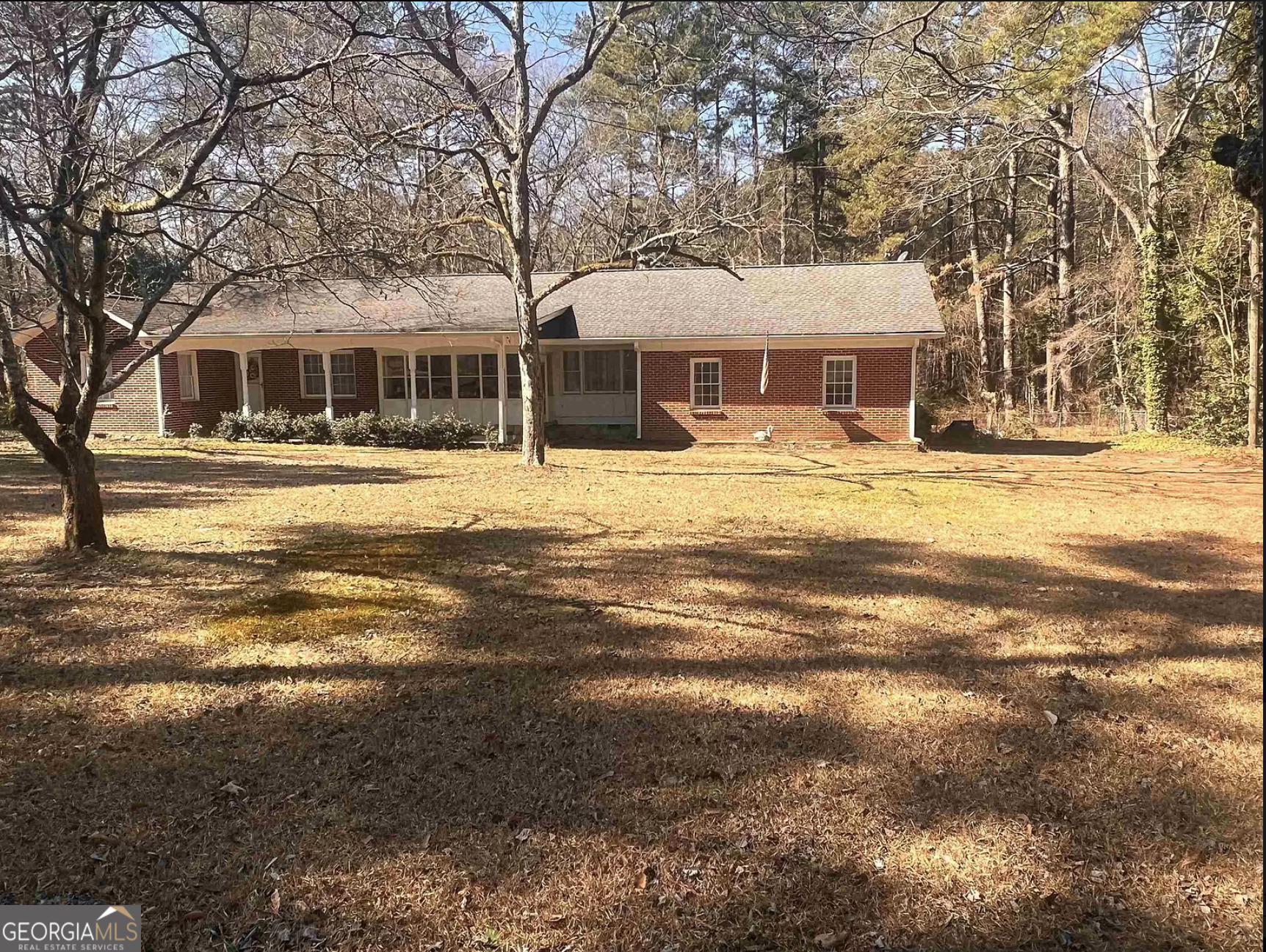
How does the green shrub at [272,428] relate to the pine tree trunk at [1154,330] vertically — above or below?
below

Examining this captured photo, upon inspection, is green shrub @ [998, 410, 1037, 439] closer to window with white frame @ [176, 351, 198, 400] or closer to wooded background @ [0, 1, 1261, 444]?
wooded background @ [0, 1, 1261, 444]

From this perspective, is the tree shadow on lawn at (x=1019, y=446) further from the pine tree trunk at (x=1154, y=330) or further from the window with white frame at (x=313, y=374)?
the window with white frame at (x=313, y=374)

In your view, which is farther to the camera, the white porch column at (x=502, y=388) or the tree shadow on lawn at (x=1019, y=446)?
the white porch column at (x=502, y=388)

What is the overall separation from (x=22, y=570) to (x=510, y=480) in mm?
6882

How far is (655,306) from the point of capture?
2173 cm

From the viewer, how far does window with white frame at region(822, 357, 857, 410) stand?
19.7m

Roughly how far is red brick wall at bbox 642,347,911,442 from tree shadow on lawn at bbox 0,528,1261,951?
45.3 feet

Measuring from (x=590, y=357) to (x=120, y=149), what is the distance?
1527 cm

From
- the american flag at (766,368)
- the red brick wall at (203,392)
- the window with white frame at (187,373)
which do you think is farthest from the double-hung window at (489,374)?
the window with white frame at (187,373)

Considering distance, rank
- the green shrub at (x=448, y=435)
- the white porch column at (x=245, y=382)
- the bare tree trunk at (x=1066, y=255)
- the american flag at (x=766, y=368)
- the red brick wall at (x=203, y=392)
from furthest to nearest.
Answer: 1. the bare tree trunk at (x=1066, y=255)
2. the red brick wall at (x=203, y=392)
3. the white porch column at (x=245, y=382)
4. the american flag at (x=766, y=368)
5. the green shrub at (x=448, y=435)

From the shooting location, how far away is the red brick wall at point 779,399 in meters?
19.5

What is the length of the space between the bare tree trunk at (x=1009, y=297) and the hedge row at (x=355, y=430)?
17.7 m

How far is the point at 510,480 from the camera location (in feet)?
→ 42.2

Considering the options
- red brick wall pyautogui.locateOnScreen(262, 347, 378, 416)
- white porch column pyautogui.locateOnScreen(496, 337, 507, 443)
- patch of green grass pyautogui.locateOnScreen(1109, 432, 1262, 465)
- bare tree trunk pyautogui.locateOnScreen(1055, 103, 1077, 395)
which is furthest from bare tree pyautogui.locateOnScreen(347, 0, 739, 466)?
bare tree trunk pyautogui.locateOnScreen(1055, 103, 1077, 395)
